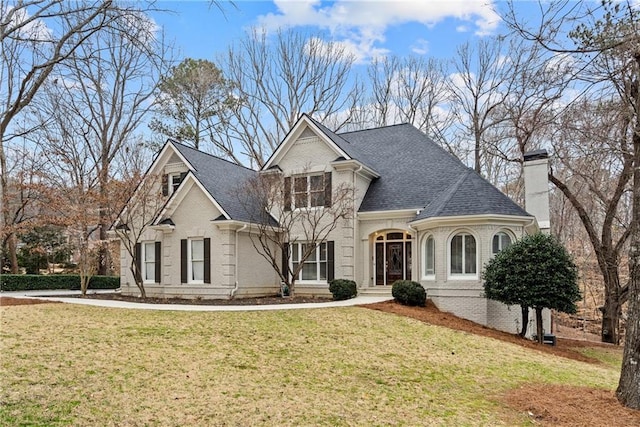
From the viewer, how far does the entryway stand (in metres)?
18.9

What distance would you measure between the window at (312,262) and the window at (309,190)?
5.75ft

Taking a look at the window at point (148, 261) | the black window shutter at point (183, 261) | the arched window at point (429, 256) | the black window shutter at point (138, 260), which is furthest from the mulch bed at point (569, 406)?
the window at point (148, 261)

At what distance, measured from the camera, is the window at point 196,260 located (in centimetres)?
1854

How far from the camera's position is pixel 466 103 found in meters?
29.3

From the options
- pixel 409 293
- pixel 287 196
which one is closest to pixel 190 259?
pixel 287 196

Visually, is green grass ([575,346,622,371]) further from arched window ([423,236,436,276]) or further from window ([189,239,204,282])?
window ([189,239,204,282])

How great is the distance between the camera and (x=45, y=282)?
25562mm

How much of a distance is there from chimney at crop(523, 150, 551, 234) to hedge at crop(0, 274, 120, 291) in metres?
23.7

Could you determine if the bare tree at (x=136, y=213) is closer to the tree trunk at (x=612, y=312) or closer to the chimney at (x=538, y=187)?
the chimney at (x=538, y=187)

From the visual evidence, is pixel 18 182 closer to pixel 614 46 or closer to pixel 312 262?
pixel 312 262

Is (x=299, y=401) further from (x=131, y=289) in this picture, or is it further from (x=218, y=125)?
(x=218, y=125)

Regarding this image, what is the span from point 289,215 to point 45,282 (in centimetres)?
1578

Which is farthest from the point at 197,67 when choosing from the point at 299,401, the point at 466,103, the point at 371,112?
the point at 299,401

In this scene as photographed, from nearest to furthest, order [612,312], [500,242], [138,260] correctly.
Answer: [500,242] → [138,260] → [612,312]
